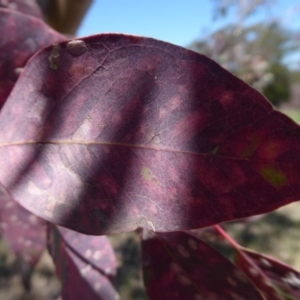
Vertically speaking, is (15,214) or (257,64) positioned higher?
(257,64)

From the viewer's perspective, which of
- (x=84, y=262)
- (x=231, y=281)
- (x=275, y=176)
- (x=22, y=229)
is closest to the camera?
(x=275, y=176)

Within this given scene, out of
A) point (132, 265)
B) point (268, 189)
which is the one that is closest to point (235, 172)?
point (268, 189)

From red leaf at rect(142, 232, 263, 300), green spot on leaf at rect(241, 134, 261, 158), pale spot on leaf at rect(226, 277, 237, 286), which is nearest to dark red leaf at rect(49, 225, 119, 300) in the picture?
red leaf at rect(142, 232, 263, 300)

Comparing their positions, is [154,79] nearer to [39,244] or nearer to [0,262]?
[39,244]

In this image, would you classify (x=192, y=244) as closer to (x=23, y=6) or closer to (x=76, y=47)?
(x=76, y=47)

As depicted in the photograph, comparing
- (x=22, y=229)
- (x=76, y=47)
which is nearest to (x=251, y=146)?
(x=76, y=47)

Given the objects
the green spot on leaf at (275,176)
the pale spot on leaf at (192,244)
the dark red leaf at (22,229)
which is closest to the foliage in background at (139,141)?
the green spot on leaf at (275,176)
